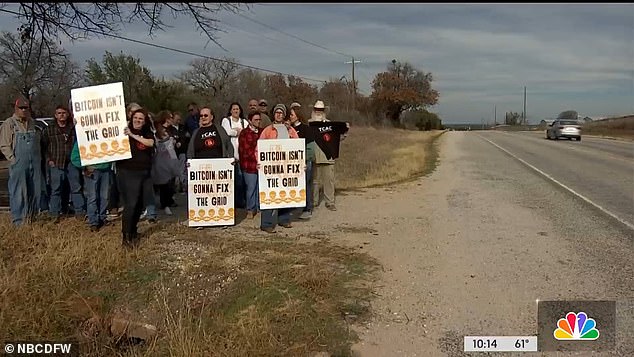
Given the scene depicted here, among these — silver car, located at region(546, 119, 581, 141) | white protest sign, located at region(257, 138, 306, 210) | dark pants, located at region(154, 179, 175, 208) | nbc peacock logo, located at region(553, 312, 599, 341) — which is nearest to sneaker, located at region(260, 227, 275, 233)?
white protest sign, located at region(257, 138, 306, 210)

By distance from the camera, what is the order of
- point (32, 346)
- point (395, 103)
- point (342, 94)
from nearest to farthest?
point (32, 346) < point (342, 94) < point (395, 103)

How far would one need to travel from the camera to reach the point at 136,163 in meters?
6.00

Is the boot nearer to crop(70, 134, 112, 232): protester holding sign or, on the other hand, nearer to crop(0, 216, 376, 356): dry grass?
crop(0, 216, 376, 356): dry grass

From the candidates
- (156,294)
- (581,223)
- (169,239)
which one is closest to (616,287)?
(581,223)

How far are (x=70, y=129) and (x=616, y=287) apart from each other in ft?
22.7

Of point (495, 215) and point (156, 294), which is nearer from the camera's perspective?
point (156, 294)

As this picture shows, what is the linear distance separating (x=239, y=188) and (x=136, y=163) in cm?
243

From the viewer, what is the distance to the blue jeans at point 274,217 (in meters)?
7.09

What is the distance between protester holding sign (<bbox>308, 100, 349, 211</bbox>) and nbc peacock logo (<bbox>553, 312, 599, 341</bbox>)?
4.90m

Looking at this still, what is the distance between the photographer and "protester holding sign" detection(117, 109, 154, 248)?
19.3 ft

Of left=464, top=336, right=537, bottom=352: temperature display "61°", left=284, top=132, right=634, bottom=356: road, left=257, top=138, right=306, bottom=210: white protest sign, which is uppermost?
left=257, top=138, right=306, bottom=210: white protest sign

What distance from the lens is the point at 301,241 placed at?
6547mm

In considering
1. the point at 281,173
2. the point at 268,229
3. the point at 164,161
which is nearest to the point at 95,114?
the point at 164,161

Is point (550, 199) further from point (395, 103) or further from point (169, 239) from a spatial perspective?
point (395, 103)
